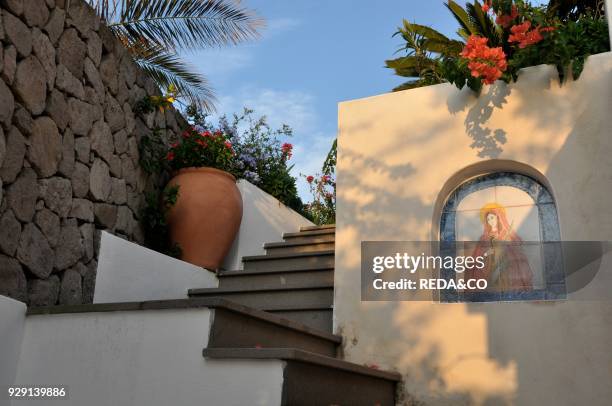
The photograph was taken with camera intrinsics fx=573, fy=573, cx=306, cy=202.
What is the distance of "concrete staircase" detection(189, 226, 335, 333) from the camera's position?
431cm

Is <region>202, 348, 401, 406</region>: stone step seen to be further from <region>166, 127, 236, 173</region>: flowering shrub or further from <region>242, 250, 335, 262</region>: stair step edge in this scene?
<region>166, 127, 236, 173</region>: flowering shrub

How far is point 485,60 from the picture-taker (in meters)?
3.88

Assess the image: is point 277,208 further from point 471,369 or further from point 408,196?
point 471,369

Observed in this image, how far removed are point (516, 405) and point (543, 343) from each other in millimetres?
400

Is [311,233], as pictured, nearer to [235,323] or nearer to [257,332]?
[257,332]

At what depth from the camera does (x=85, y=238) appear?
4.09 meters

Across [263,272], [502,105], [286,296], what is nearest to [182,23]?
[263,272]

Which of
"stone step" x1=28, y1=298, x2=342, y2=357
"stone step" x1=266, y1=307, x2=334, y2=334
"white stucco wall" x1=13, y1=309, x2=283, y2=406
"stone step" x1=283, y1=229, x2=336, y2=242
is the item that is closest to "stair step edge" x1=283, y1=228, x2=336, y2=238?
"stone step" x1=283, y1=229, x2=336, y2=242

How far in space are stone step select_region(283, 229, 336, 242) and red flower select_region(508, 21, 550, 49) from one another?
8.81 ft

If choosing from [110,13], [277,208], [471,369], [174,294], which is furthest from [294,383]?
[110,13]

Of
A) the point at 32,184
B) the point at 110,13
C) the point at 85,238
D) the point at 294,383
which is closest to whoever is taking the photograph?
the point at 294,383

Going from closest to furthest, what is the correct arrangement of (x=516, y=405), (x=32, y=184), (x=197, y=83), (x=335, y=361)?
(x=335, y=361) < (x=516, y=405) < (x=32, y=184) < (x=197, y=83)

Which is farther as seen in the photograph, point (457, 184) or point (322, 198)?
point (322, 198)

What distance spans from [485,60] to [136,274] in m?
3.01
